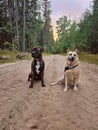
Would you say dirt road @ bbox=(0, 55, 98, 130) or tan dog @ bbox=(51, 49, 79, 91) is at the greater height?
tan dog @ bbox=(51, 49, 79, 91)

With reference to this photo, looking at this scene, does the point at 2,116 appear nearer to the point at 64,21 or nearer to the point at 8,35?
the point at 8,35

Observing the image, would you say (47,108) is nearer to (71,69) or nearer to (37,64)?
(71,69)

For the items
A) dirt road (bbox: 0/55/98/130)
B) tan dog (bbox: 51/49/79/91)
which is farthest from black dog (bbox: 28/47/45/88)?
tan dog (bbox: 51/49/79/91)

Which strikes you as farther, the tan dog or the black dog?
the black dog

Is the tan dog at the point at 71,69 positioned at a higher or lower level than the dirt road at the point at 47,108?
higher

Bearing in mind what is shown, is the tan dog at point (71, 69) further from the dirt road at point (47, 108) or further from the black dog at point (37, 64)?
the black dog at point (37, 64)

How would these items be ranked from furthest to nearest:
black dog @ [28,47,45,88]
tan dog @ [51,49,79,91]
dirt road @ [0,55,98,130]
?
black dog @ [28,47,45,88]
tan dog @ [51,49,79,91]
dirt road @ [0,55,98,130]

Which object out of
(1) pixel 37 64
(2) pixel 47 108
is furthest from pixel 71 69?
(2) pixel 47 108

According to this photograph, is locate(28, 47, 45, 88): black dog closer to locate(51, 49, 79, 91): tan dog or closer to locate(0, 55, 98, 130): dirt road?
locate(0, 55, 98, 130): dirt road

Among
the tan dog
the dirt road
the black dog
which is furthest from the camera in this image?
the black dog

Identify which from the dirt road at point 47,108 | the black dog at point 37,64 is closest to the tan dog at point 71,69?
the dirt road at point 47,108

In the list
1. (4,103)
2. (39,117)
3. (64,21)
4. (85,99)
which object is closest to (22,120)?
(39,117)

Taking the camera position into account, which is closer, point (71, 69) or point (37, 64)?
point (71, 69)

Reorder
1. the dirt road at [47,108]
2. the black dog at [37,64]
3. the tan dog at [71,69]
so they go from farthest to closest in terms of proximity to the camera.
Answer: the black dog at [37,64] → the tan dog at [71,69] → the dirt road at [47,108]
